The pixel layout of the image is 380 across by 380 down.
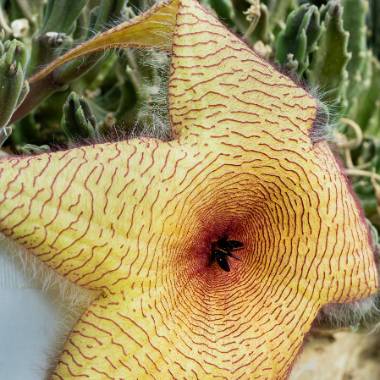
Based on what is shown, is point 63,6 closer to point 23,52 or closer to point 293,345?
point 23,52

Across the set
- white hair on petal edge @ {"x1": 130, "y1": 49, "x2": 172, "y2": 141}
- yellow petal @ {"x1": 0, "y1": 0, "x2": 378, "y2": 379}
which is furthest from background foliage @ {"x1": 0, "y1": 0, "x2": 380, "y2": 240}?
yellow petal @ {"x1": 0, "y1": 0, "x2": 378, "y2": 379}

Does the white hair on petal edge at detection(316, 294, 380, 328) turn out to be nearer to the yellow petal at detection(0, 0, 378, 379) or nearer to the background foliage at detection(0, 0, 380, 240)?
the yellow petal at detection(0, 0, 378, 379)

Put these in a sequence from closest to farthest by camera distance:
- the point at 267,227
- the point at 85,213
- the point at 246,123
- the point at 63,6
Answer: the point at 85,213
the point at 246,123
the point at 267,227
the point at 63,6

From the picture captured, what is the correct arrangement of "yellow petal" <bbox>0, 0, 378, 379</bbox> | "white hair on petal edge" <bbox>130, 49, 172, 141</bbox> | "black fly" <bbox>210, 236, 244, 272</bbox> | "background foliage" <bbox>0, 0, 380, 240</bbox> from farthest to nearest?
"background foliage" <bbox>0, 0, 380, 240</bbox> → "black fly" <bbox>210, 236, 244, 272</bbox> → "white hair on petal edge" <bbox>130, 49, 172, 141</bbox> → "yellow petal" <bbox>0, 0, 378, 379</bbox>

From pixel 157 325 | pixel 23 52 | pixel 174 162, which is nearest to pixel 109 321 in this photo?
pixel 157 325

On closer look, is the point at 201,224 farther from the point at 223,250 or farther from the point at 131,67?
the point at 131,67

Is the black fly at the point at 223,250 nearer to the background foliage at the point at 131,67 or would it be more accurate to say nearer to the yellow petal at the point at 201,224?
the yellow petal at the point at 201,224
